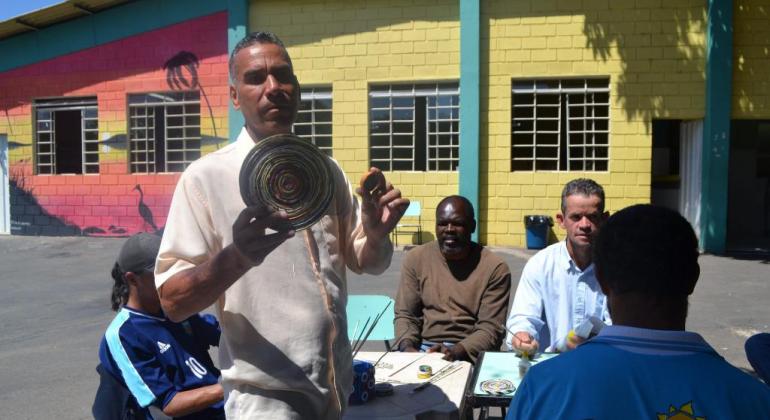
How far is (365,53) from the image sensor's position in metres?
13.4

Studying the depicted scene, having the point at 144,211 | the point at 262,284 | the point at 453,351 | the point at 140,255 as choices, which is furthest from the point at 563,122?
the point at 262,284

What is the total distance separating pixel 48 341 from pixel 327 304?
604 cm

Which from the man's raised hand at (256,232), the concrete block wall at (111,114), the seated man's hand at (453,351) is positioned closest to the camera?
the man's raised hand at (256,232)

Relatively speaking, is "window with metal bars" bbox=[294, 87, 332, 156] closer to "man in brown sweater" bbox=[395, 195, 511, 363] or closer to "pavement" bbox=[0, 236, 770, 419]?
"pavement" bbox=[0, 236, 770, 419]

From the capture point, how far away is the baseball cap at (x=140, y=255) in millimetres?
2832

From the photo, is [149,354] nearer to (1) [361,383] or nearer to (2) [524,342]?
(1) [361,383]

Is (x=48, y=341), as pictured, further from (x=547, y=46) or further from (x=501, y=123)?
(x=547, y=46)

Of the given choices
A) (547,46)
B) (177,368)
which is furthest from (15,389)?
(547,46)

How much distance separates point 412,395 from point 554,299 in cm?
127

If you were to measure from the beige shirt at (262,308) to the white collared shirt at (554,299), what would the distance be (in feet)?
6.95

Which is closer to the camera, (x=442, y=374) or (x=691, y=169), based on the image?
(x=442, y=374)

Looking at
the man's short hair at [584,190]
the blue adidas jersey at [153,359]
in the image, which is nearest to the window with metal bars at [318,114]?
the man's short hair at [584,190]

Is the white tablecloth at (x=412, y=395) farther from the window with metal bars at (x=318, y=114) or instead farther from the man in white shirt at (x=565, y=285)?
the window with metal bars at (x=318, y=114)

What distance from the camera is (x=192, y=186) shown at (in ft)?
5.94
